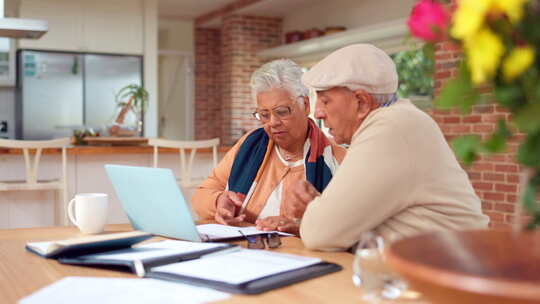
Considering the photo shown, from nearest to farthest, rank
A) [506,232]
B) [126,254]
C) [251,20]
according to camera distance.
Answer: [506,232]
[126,254]
[251,20]

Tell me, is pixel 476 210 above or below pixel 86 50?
below

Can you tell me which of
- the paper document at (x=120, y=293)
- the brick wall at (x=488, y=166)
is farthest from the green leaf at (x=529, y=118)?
the brick wall at (x=488, y=166)

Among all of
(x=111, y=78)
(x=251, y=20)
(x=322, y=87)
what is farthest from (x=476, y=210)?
(x=251, y=20)

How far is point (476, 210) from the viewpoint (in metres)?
1.60

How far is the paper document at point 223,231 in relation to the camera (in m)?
1.77

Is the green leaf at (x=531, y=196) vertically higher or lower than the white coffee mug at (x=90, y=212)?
higher

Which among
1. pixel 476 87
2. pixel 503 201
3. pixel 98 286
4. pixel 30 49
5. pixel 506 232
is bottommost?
pixel 503 201

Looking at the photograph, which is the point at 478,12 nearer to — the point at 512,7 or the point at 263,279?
the point at 512,7

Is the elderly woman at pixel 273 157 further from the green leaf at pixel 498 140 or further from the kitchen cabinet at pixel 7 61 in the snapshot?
the kitchen cabinet at pixel 7 61

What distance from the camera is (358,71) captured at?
1.64m

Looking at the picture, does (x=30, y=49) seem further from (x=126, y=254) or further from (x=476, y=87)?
(x=476, y=87)

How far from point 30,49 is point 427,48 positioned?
6.81m

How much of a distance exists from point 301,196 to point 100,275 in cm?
60

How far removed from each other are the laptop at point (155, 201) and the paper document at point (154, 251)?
69 mm
